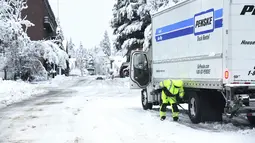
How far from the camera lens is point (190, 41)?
12.0 metres

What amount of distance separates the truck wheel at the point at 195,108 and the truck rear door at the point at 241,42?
1.83m

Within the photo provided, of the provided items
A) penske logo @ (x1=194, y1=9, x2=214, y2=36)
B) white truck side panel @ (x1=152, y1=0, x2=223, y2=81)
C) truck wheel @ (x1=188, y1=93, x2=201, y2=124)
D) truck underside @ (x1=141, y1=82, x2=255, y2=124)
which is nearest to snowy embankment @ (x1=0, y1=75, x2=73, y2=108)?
white truck side panel @ (x1=152, y1=0, x2=223, y2=81)

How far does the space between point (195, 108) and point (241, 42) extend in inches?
100

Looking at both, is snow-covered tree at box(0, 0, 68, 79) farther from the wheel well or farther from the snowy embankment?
the wheel well

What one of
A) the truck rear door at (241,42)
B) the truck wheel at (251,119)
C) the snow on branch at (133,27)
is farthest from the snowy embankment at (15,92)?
the snow on branch at (133,27)

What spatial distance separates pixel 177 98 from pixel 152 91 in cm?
273

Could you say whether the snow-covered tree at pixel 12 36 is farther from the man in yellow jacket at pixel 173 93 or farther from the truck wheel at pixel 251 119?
the truck wheel at pixel 251 119

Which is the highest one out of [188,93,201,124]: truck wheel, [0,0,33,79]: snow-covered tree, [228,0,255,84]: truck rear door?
[0,0,33,79]: snow-covered tree

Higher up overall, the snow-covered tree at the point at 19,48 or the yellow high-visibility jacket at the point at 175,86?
the snow-covered tree at the point at 19,48

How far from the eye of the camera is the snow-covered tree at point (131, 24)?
41.4 meters

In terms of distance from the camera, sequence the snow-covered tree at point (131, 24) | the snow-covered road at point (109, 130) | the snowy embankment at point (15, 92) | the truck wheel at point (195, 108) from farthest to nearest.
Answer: the snow-covered tree at point (131, 24) < the snowy embankment at point (15, 92) < the truck wheel at point (195, 108) < the snow-covered road at point (109, 130)

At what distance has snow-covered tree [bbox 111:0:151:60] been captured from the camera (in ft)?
136

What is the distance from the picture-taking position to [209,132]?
10203mm

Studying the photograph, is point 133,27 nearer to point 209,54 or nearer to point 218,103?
point 218,103
